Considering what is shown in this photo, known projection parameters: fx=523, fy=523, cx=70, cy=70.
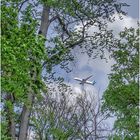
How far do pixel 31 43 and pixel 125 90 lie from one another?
31.1 feet

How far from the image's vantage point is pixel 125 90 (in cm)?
2327

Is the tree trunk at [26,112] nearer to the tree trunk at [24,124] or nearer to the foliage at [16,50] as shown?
the tree trunk at [24,124]

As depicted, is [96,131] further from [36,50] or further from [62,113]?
[36,50]

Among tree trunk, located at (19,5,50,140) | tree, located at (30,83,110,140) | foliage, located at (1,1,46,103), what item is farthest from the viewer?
tree, located at (30,83,110,140)

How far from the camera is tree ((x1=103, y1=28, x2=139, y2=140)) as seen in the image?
22.8 m

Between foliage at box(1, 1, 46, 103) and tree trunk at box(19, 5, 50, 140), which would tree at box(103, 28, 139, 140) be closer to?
tree trunk at box(19, 5, 50, 140)

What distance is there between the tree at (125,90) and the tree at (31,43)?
60.4 inches

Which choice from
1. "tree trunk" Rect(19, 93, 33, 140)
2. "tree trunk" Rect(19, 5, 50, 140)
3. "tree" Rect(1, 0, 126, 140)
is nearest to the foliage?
"tree" Rect(1, 0, 126, 140)

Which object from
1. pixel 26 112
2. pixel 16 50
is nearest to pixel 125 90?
pixel 26 112

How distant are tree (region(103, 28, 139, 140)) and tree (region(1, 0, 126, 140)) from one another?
1534 millimetres


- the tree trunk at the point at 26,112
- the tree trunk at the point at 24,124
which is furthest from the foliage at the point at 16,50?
the tree trunk at the point at 24,124

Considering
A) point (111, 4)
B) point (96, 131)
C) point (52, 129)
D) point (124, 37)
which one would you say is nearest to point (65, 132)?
point (52, 129)

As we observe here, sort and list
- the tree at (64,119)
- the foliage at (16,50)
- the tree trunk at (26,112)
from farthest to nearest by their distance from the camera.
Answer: the tree at (64,119) → the tree trunk at (26,112) → the foliage at (16,50)

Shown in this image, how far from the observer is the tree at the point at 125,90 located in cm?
2283
